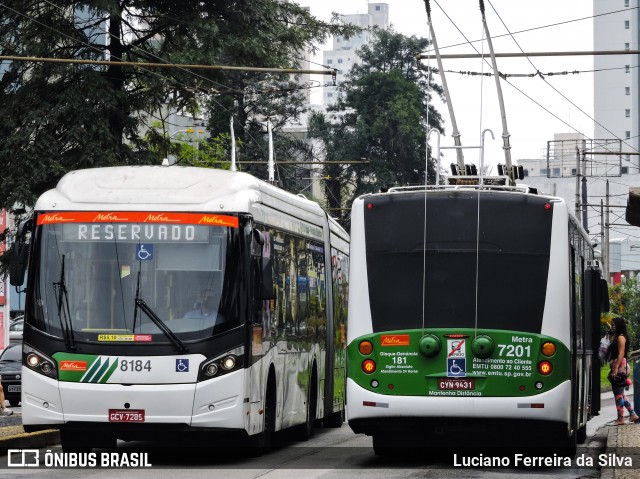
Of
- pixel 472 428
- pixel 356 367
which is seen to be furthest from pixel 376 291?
pixel 472 428

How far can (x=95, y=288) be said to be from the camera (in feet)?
48.7

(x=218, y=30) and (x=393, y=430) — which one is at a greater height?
(x=218, y=30)

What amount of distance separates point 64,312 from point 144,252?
3.31 feet

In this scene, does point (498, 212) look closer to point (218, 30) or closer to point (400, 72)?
point (218, 30)

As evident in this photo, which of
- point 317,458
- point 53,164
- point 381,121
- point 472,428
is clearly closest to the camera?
point 472,428

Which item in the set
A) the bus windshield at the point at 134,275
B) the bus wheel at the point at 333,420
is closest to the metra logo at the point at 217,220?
the bus windshield at the point at 134,275

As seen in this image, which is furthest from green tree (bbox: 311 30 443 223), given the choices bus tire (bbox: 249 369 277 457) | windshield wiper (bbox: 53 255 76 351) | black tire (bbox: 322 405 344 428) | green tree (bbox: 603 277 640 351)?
windshield wiper (bbox: 53 255 76 351)

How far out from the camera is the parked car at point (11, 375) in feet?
103

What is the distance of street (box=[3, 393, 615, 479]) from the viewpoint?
14094 millimetres

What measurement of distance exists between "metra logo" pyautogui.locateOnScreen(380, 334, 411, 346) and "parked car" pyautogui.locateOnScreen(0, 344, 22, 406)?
58.2 feet

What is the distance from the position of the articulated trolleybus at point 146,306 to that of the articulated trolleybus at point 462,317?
1.18 metres

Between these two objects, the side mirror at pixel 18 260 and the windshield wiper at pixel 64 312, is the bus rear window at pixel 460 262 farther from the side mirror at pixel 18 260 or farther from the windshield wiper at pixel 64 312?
the side mirror at pixel 18 260

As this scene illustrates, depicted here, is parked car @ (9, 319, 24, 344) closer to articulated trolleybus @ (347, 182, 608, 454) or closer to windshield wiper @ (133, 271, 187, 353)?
windshield wiper @ (133, 271, 187, 353)

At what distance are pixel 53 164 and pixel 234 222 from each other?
13.1 meters
